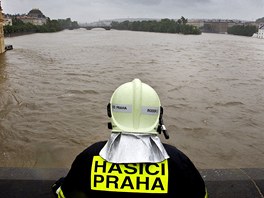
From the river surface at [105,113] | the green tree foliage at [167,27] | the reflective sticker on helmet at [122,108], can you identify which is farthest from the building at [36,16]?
the reflective sticker on helmet at [122,108]

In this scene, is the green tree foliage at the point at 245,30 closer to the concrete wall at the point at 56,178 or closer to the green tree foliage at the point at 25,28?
the green tree foliage at the point at 25,28

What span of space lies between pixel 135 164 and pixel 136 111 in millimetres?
266

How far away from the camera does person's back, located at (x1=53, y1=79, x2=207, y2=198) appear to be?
1.46m

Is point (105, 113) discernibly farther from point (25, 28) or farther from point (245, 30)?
point (245, 30)

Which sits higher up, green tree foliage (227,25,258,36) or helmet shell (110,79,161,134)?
green tree foliage (227,25,258,36)

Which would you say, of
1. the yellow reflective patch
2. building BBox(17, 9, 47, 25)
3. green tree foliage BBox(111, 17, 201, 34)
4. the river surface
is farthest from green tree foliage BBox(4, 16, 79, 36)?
the yellow reflective patch

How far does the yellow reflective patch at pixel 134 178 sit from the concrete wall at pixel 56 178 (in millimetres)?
1622

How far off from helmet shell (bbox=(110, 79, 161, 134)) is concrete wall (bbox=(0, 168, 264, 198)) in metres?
1.72

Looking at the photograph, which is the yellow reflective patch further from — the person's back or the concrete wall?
the concrete wall

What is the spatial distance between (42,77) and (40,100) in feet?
19.9

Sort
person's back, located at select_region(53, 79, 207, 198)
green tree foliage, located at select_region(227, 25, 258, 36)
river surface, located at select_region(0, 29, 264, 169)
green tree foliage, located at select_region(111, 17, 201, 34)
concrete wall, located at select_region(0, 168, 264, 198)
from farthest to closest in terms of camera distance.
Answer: green tree foliage, located at select_region(227, 25, 258, 36) < green tree foliage, located at select_region(111, 17, 201, 34) < river surface, located at select_region(0, 29, 264, 169) < concrete wall, located at select_region(0, 168, 264, 198) < person's back, located at select_region(53, 79, 207, 198)

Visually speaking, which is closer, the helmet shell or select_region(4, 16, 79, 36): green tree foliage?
the helmet shell

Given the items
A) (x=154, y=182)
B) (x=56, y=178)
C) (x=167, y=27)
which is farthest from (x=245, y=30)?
(x=154, y=182)

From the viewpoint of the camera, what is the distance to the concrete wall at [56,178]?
9.53 ft
